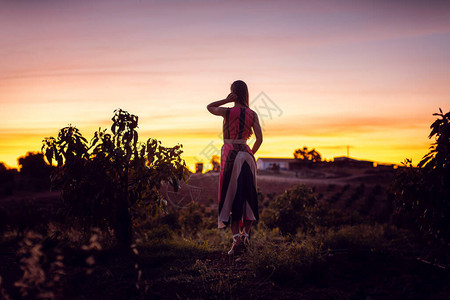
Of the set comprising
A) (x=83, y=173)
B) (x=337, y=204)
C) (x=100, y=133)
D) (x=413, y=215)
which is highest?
(x=100, y=133)

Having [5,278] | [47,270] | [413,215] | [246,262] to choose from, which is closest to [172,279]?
[246,262]

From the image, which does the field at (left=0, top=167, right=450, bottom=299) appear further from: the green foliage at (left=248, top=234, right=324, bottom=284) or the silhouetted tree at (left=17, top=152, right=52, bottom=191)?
the silhouetted tree at (left=17, top=152, right=52, bottom=191)

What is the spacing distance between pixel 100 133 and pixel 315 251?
3.73 m

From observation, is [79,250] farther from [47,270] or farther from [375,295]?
[375,295]

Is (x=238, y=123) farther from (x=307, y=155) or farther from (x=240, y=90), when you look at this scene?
(x=307, y=155)

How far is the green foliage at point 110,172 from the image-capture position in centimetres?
580

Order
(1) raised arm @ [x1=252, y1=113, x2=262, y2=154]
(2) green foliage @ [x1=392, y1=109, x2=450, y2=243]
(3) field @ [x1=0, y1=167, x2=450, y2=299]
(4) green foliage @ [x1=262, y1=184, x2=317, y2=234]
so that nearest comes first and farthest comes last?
(3) field @ [x1=0, y1=167, x2=450, y2=299], (2) green foliage @ [x1=392, y1=109, x2=450, y2=243], (1) raised arm @ [x1=252, y1=113, x2=262, y2=154], (4) green foliage @ [x1=262, y1=184, x2=317, y2=234]

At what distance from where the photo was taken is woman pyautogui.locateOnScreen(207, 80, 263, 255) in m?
5.72

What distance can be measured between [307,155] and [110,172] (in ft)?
224

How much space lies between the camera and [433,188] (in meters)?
4.51

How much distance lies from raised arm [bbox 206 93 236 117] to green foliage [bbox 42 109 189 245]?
976 millimetres

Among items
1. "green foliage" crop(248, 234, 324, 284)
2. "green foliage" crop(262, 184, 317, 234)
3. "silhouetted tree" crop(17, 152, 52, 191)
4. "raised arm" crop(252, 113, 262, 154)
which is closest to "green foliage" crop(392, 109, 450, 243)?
"green foliage" crop(248, 234, 324, 284)

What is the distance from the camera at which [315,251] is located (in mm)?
5094

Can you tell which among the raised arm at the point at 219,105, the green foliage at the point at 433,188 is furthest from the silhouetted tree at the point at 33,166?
the green foliage at the point at 433,188
